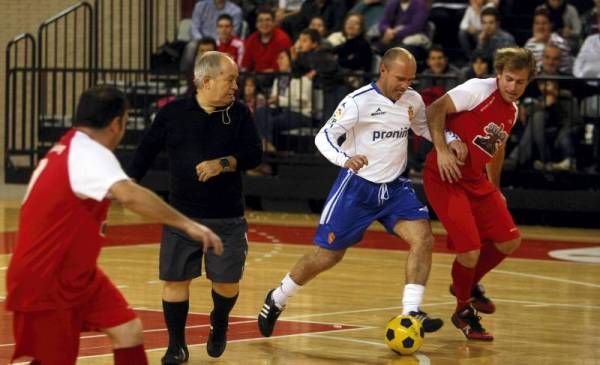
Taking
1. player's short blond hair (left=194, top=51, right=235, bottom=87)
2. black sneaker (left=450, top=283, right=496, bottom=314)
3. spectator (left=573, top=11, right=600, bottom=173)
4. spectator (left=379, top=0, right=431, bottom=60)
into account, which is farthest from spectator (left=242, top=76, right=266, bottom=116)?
player's short blond hair (left=194, top=51, right=235, bottom=87)

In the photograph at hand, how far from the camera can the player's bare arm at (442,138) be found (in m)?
9.40

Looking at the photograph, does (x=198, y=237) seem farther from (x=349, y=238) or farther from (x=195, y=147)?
(x=349, y=238)

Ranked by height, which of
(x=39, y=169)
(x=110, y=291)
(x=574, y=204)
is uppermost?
(x=39, y=169)

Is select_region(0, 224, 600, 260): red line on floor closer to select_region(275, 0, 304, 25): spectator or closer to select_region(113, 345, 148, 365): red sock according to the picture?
select_region(275, 0, 304, 25): spectator

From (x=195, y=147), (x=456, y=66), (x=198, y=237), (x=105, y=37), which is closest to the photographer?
(x=198, y=237)

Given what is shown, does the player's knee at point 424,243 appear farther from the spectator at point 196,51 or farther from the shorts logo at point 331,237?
the spectator at point 196,51

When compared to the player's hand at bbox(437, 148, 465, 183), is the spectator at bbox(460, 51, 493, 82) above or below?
above

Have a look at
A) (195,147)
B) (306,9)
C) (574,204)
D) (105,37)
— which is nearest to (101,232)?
(195,147)

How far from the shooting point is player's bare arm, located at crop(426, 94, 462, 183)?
940cm

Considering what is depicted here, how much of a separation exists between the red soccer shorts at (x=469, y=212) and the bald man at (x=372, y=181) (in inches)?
9.2

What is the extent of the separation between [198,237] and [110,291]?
1.81 ft

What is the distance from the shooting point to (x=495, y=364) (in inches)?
339

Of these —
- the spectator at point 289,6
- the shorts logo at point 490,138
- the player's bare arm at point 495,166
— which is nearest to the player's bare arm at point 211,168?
the shorts logo at point 490,138

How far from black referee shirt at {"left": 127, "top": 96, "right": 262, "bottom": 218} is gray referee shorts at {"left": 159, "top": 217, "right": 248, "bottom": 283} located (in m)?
0.07
